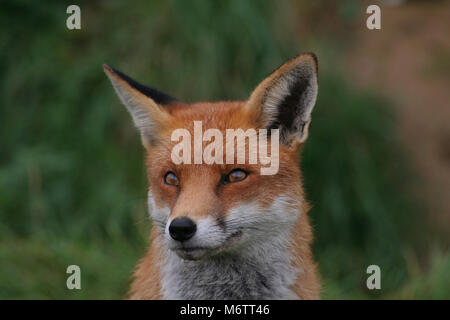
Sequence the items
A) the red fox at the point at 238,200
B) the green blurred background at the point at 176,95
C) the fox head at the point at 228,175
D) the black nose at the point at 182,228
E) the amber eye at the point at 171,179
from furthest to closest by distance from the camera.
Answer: the green blurred background at the point at 176,95 < the amber eye at the point at 171,179 < the red fox at the point at 238,200 < the fox head at the point at 228,175 < the black nose at the point at 182,228

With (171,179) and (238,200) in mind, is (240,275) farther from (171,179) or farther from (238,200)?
(171,179)

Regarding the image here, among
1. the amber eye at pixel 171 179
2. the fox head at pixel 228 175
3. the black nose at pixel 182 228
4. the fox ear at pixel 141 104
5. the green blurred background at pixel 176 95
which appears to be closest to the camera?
the black nose at pixel 182 228

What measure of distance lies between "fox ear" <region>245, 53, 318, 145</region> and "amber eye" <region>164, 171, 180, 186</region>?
2.06 ft

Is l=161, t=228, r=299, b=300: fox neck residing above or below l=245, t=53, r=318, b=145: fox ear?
below

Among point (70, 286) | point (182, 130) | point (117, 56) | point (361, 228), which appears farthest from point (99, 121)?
point (182, 130)

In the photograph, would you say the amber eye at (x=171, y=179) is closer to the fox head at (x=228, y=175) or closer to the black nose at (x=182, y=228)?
the fox head at (x=228, y=175)

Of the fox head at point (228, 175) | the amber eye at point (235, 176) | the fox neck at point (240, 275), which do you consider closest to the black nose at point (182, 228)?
the fox head at point (228, 175)

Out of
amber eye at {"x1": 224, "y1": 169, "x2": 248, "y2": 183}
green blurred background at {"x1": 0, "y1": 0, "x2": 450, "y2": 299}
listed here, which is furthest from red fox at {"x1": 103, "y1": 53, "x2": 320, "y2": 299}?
green blurred background at {"x1": 0, "y1": 0, "x2": 450, "y2": 299}

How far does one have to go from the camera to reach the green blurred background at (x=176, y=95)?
783 centimetres

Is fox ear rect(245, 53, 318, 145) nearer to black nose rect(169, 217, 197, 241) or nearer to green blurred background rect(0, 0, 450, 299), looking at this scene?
black nose rect(169, 217, 197, 241)

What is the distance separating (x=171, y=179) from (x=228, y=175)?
0.36 metres

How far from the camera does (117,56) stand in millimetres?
8602

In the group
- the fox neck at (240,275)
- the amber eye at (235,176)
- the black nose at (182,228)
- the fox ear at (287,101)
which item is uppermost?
the fox ear at (287,101)

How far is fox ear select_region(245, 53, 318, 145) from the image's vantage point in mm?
3514
